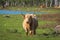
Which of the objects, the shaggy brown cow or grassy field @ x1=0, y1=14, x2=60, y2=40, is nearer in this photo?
grassy field @ x1=0, y1=14, x2=60, y2=40

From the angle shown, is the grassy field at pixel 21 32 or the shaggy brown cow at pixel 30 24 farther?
the shaggy brown cow at pixel 30 24

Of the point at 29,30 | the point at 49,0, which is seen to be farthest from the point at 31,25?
the point at 49,0

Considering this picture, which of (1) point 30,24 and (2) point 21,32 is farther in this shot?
(2) point 21,32

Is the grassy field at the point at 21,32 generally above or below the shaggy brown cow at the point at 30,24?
below

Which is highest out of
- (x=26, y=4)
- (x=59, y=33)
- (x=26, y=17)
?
(x=26, y=17)

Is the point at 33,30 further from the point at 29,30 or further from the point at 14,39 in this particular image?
the point at 14,39

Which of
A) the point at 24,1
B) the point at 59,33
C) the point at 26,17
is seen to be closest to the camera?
the point at 26,17

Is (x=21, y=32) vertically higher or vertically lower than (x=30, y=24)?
lower

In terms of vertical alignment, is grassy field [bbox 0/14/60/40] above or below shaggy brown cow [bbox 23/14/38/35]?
below

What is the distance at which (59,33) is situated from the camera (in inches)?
685

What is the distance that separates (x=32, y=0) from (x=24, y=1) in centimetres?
387

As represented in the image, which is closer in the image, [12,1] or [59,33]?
[59,33]

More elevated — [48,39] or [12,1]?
[48,39]

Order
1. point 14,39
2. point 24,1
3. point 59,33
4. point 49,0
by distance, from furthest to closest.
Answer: point 24,1 < point 49,0 < point 59,33 < point 14,39
